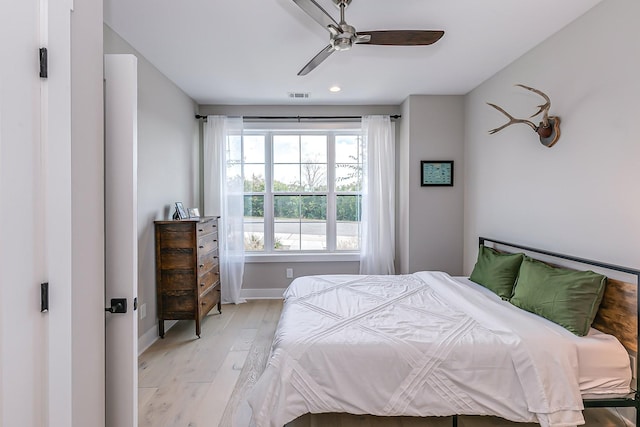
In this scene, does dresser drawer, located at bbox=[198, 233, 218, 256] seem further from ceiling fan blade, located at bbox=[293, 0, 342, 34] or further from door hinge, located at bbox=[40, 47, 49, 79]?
door hinge, located at bbox=[40, 47, 49, 79]

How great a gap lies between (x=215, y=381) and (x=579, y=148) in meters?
3.17

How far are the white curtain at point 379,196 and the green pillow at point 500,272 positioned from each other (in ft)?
4.67

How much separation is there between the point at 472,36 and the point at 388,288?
217cm

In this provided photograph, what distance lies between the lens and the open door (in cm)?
131

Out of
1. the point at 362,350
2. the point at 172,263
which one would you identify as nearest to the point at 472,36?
the point at 362,350

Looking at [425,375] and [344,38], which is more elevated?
[344,38]

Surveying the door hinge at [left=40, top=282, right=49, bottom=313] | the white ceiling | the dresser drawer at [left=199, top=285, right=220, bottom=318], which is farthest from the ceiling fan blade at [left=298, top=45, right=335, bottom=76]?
the dresser drawer at [left=199, top=285, right=220, bottom=318]

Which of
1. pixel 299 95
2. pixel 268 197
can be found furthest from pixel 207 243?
pixel 299 95

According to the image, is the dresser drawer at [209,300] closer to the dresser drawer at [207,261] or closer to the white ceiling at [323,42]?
the dresser drawer at [207,261]

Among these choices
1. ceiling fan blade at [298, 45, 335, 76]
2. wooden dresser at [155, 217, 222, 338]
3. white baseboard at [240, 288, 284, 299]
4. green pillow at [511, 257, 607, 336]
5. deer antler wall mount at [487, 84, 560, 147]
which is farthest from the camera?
white baseboard at [240, 288, 284, 299]

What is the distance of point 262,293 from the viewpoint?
454cm

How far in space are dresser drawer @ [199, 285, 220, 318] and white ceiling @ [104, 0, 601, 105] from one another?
7.61 feet

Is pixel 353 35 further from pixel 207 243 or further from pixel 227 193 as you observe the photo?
pixel 227 193

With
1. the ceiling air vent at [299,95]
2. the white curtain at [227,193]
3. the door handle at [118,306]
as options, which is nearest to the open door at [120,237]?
the door handle at [118,306]
